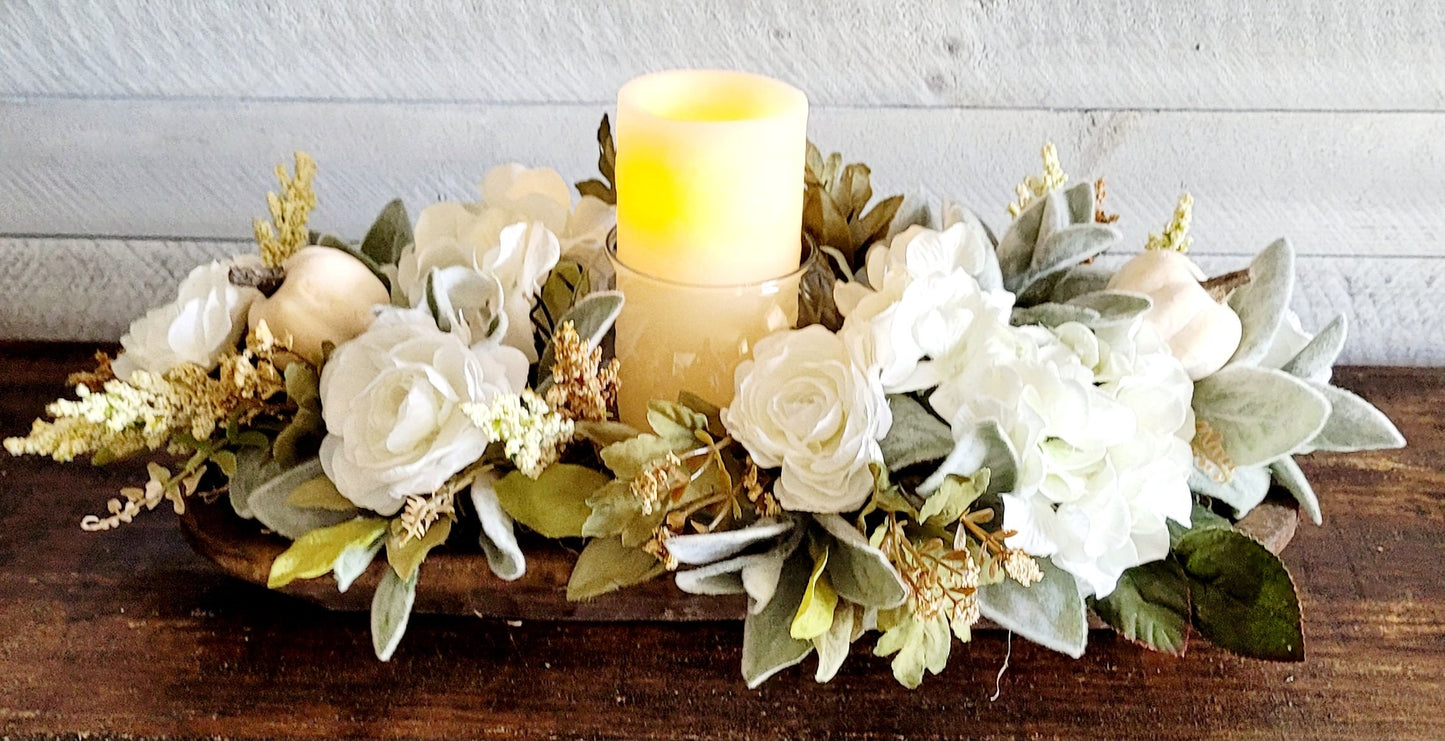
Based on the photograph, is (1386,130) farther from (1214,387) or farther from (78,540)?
(78,540)

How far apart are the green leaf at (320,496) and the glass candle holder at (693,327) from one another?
134 mm

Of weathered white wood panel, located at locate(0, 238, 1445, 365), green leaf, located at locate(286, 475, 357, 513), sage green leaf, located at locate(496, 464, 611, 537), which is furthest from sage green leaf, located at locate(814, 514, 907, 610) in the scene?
weathered white wood panel, located at locate(0, 238, 1445, 365)

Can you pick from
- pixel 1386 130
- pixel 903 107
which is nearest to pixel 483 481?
pixel 903 107

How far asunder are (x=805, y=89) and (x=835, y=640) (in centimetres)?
45

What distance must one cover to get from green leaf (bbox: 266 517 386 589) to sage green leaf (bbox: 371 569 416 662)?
0.8 inches

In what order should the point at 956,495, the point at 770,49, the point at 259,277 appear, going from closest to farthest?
the point at 956,495
the point at 259,277
the point at 770,49

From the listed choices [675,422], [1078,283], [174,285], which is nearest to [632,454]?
[675,422]

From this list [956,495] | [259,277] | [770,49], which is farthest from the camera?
[770,49]

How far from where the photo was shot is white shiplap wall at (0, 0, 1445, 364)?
0.72 m

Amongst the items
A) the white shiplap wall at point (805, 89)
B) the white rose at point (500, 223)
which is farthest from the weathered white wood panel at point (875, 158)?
the white rose at point (500, 223)

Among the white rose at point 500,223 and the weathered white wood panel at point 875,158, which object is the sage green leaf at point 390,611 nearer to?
the white rose at point 500,223

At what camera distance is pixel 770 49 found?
28.7 inches

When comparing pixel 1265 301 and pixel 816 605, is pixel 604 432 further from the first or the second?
pixel 1265 301

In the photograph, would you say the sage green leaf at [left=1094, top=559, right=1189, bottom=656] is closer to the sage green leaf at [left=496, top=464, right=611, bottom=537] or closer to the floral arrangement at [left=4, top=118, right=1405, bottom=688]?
the floral arrangement at [left=4, top=118, right=1405, bottom=688]
